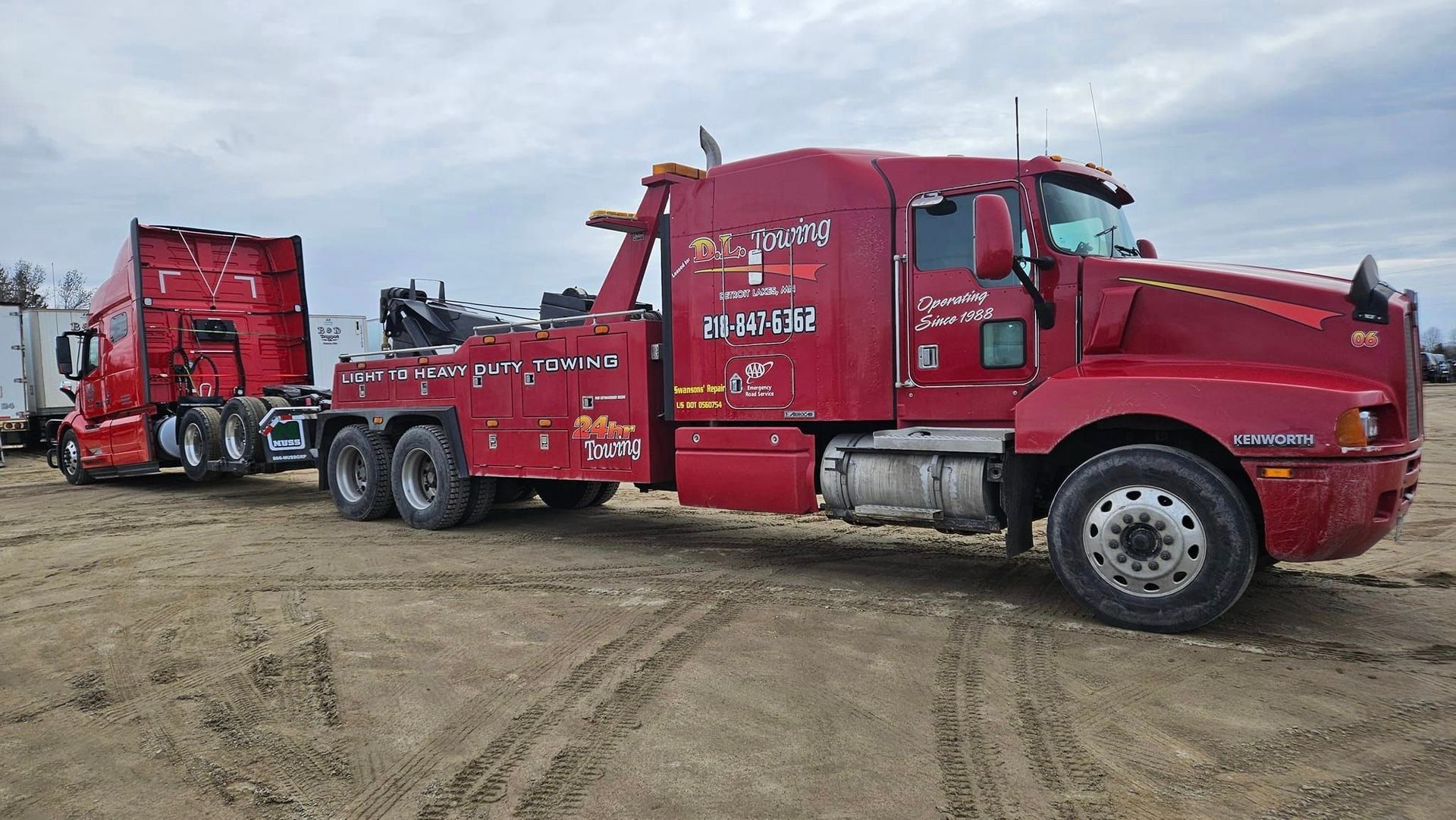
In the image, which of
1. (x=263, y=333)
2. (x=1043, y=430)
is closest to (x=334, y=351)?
(x=263, y=333)

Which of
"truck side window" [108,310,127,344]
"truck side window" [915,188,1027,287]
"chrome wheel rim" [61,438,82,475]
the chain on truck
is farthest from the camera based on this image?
"chrome wheel rim" [61,438,82,475]

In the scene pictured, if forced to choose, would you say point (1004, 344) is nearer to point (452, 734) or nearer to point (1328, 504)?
point (1328, 504)

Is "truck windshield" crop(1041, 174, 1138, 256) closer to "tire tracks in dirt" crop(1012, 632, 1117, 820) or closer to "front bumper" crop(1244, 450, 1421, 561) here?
"front bumper" crop(1244, 450, 1421, 561)

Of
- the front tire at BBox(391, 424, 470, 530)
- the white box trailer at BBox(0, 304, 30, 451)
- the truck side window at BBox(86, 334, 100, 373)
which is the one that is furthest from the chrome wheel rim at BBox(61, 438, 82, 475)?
the front tire at BBox(391, 424, 470, 530)

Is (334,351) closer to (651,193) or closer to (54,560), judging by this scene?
(54,560)

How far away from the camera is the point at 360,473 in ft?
35.6

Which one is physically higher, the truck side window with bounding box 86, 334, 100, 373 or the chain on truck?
the truck side window with bounding box 86, 334, 100, 373

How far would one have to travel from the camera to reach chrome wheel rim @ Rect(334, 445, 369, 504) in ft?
35.7

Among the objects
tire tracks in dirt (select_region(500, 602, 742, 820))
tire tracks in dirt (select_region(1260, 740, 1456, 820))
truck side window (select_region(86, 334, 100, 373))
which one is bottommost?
tire tracks in dirt (select_region(1260, 740, 1456, 820))

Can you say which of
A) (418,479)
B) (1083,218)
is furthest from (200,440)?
(1083,218)

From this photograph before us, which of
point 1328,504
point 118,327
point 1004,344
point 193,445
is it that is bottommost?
point 1328,504

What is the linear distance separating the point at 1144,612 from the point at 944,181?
121 inches

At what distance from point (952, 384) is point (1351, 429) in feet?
7.62

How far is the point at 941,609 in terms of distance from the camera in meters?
5.92
